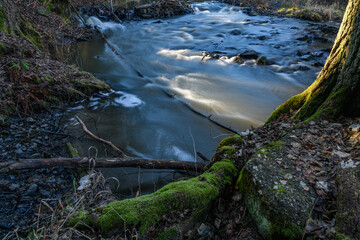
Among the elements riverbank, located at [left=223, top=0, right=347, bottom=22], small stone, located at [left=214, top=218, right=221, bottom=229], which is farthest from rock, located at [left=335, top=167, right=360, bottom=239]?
riverbank, located at [left=223, top=0, right=347, bottom=22]

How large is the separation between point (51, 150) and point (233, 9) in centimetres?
2319

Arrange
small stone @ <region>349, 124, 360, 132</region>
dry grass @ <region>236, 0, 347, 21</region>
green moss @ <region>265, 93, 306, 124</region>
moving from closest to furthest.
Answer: small stone @ <region>349, 124, 360, 132</region> < green moss @ <region>265, 93, 306, 124</region> < dry grass @ <region>236, 0, 347, 21</region>

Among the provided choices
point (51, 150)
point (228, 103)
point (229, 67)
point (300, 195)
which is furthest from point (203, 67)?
point (300, 195)

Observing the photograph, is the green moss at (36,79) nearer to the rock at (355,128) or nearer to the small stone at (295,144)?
the small stone at (295,144)

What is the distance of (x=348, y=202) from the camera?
2.02 meters

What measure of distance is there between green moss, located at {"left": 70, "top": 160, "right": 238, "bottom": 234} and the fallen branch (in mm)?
1191

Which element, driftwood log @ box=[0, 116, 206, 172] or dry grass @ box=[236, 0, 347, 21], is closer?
driftwood log @ box=[0, 116, 206, 172]

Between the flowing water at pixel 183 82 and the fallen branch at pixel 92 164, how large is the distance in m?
0.42

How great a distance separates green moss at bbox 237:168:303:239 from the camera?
204cm

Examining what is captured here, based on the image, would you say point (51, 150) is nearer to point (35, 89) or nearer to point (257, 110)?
point (35, 89)

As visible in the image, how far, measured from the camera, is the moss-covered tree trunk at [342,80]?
3242 mm

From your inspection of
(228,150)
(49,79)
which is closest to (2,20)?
(49,79)

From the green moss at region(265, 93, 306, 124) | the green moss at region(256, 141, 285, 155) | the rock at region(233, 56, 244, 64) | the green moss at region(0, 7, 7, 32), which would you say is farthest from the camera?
the rock at region(233, 56, 244, 64)

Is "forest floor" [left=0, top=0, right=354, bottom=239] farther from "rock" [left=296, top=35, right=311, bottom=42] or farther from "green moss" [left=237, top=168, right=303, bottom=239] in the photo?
"rock" [left=296, top=35, right=311, bottom=42]
